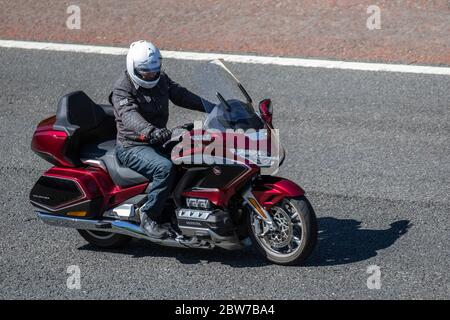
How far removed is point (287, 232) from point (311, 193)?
6.04 feet

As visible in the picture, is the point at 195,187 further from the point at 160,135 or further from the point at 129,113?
the point at 129,113

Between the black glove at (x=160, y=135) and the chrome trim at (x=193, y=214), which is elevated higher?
the black glove at (x=160, y=135)

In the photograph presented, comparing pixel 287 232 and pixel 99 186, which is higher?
pixel 99 186

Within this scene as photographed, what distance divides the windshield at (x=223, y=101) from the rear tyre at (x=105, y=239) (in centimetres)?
138

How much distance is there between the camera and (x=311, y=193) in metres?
9.46

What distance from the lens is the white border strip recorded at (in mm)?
13086

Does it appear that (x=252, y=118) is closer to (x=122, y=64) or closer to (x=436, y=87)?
(x=436, y=87)

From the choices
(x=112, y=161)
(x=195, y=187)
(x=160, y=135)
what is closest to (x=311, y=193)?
(x=195, y=187)

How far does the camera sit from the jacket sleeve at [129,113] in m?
7.71

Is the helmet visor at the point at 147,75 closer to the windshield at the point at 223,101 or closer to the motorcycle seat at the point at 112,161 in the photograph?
the windshield at the point at 223,101

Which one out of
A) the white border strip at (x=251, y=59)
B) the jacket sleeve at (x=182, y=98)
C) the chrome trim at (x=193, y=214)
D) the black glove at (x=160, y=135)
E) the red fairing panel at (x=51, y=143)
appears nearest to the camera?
the black glove at (x=160, y=135)

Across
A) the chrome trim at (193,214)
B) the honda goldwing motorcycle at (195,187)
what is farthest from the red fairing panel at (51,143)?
the chrome trim at (193,214)

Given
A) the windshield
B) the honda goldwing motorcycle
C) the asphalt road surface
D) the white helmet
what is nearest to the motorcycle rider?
the white helmet
